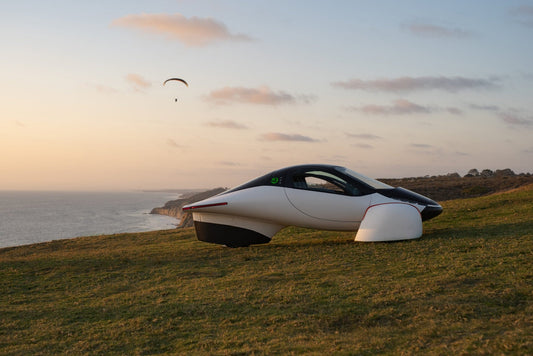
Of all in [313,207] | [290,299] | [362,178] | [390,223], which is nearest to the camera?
[290,299]

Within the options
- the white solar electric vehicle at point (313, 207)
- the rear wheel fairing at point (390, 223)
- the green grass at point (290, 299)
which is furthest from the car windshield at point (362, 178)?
the green grass at point (290, 299)

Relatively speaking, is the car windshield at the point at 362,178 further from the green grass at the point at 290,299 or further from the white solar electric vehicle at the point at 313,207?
the green grass at the point at 290,299

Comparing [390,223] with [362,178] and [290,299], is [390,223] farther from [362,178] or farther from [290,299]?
[290,299]

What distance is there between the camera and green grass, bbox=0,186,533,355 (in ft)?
19.9

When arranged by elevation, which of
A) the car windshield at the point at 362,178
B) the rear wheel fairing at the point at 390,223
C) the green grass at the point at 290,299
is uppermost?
the car windshield at the point at 362,178

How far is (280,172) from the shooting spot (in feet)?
45.2

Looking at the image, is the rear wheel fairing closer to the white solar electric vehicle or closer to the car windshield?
the white solar electric vehicle

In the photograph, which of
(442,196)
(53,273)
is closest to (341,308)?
(53,273)

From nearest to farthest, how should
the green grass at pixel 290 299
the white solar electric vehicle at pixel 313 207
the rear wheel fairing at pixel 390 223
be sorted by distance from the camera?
the green grass at pixel 290 299 → the rear wheel fairing at pixel 390 223 → the white solar electric vehicle at pixel 313 207

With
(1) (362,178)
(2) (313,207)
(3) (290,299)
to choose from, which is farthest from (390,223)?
(3) (290,299)

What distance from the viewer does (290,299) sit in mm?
Result: 7992

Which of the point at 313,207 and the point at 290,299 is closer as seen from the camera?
the point at 290,299

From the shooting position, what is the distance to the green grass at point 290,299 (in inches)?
239

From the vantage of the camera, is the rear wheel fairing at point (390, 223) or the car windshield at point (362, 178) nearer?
the rear wheel fairing at point (390, 223)
